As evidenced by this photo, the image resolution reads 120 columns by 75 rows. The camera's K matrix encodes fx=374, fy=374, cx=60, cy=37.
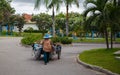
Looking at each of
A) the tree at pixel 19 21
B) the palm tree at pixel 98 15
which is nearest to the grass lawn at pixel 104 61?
the palm tree at pixel 98 15

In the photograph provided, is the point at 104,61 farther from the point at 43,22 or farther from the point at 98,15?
the point at 43,22

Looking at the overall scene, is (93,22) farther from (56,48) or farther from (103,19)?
(56,48)

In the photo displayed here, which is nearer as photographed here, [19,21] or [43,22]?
[19,21]

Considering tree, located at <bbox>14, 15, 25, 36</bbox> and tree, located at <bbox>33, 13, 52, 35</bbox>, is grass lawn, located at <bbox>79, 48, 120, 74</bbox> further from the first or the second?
tree, located at <bbox>33, 13, 52, 35</bbox>

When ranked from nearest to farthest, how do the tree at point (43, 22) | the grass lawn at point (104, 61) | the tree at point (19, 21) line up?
the grass lawn at point (104, 61), the tree at point (19, 21), the tree at point (43, 22)

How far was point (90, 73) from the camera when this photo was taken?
14.7 metres

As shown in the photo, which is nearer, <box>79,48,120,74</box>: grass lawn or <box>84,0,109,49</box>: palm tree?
<box>79,48,120,74</box>: grass lawn

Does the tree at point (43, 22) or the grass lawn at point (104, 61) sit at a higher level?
the tree at point (43, 22)

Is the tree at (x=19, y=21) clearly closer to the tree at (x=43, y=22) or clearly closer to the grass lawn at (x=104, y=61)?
the tree at (x=43, y=22)

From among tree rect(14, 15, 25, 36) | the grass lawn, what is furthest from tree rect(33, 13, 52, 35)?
the grass lawn

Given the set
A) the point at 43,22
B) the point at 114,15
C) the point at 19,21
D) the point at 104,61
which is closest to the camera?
→ the point at 104,61

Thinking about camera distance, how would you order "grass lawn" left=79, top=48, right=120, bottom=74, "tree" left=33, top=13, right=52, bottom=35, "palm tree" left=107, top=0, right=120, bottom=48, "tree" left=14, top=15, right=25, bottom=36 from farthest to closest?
1. "tree" left=33, top=13, right=52, bottom=35
2. "tree" left=14, top=15, right=25, bottom=36
3. "palm tree" left=107, top=0, right=120, bottom=48
4. "grass lawn" left=79, top=48, right=120, bottom=74

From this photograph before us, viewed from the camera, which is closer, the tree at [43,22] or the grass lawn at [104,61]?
the grass lawn at [104,61]

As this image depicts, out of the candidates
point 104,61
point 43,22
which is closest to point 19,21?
point 43,22
